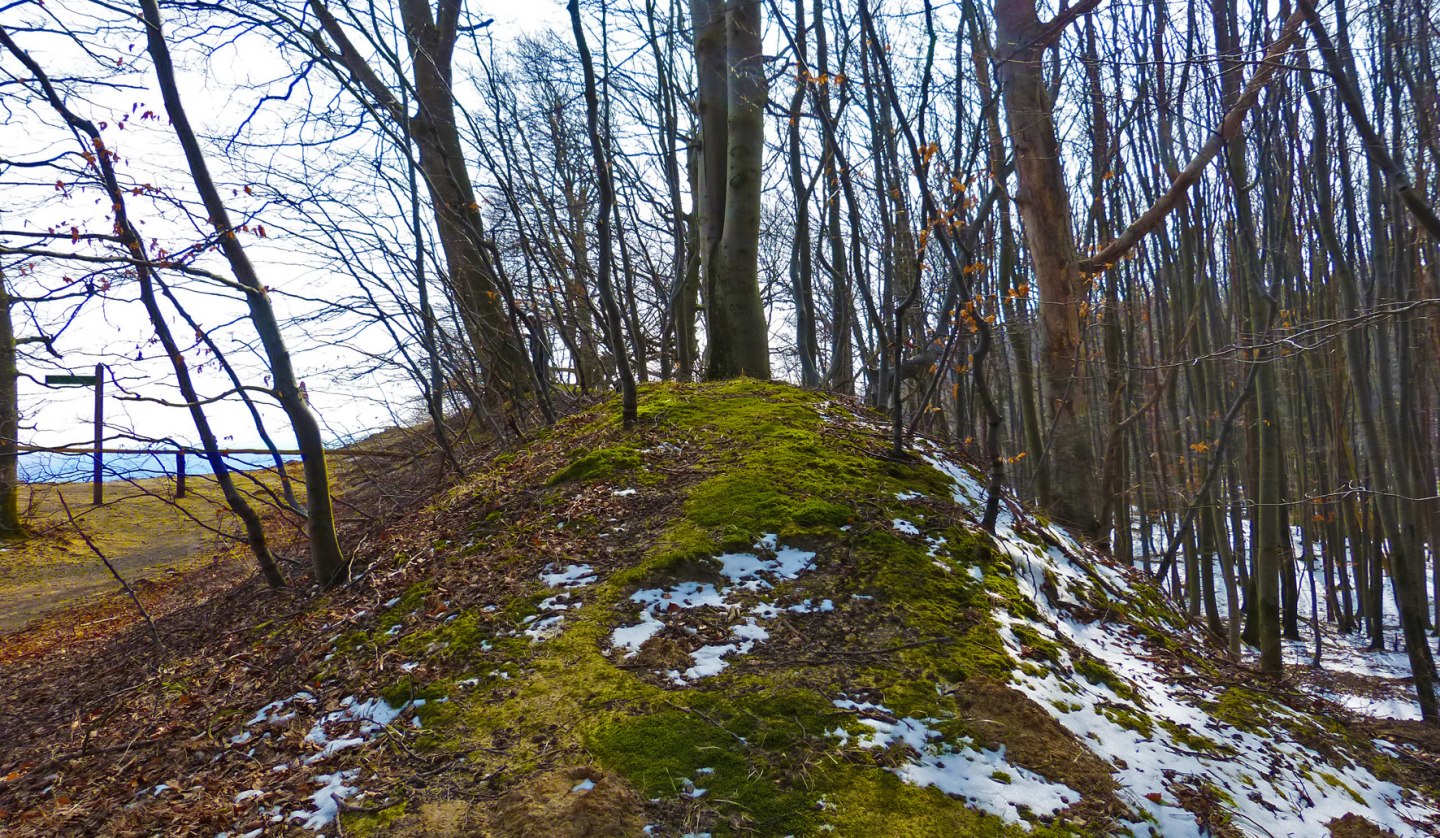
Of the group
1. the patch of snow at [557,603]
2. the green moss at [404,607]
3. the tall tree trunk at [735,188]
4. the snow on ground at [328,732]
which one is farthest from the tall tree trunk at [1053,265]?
the snow on ground at [328,732]

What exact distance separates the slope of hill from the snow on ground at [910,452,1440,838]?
0.04 feet

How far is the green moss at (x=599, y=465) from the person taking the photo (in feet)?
15.7

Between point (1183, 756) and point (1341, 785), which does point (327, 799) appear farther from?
point (1341, 785)

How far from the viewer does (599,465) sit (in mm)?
4855

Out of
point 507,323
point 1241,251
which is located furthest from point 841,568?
point 1241,251

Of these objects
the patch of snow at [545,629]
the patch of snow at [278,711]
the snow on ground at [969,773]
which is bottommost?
the snow on ground at [969,773]

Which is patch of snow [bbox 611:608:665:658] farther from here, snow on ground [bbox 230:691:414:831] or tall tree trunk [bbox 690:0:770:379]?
tall tree trunk [bbox 690:0:770:379]

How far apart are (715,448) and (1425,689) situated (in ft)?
23.6

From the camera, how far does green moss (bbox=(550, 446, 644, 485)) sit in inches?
189

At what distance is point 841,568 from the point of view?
137 inches

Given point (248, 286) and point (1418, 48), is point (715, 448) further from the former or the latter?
point (1418, 48)

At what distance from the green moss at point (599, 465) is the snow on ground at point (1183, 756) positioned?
2621 mm

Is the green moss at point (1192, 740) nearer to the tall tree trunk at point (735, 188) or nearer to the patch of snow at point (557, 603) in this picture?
the patch of snow at point (557, 603)

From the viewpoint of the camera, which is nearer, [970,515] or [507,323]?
[970,515]
